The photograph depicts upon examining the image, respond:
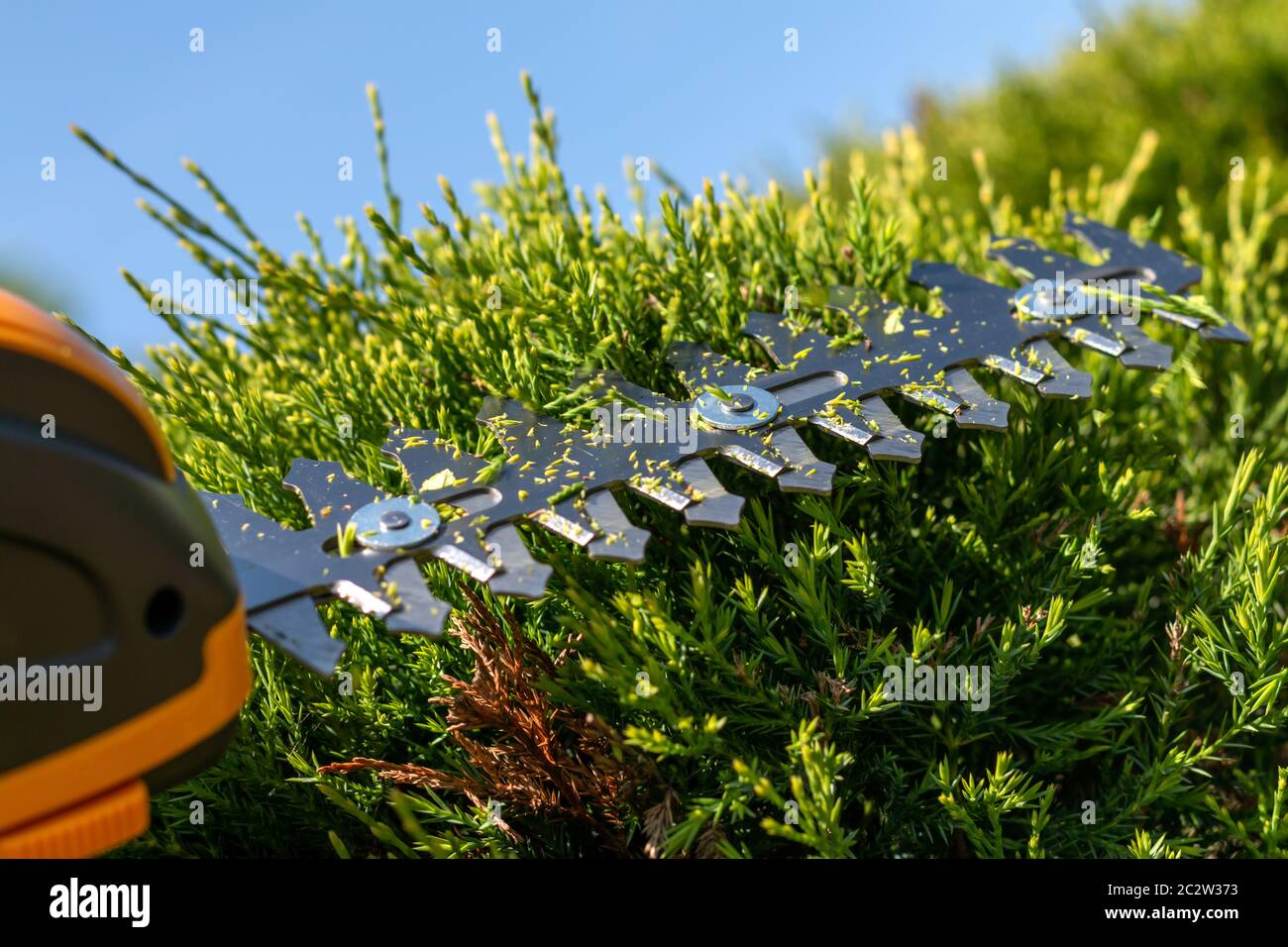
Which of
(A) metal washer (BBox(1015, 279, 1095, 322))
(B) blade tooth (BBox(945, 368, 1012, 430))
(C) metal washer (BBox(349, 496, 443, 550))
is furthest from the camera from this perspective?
(A) metal washer (BBox(1015, 279, 1095, 322))

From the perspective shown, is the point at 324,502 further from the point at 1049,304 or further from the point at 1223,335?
the point at 1223,335

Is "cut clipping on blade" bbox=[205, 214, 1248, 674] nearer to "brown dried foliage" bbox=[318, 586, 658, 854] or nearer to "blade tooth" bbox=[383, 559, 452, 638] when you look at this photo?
"blade tooth" bbox=[383, 559, 452, 638]

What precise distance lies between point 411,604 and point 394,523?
13 cm

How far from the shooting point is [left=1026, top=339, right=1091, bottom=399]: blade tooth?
1.41 metres

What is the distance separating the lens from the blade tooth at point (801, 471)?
1.22 metres

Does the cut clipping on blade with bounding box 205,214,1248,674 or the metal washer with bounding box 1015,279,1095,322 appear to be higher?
the metal washer with bounding box 1015,279,1095,322

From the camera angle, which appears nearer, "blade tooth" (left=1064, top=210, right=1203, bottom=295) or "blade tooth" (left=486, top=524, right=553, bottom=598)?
"blade tooth" (left=486, top=524, right=553, bottom=598)

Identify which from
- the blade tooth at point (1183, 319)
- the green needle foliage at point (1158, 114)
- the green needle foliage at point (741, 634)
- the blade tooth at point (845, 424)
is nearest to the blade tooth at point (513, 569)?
the green needle foliage at point (741, 634)

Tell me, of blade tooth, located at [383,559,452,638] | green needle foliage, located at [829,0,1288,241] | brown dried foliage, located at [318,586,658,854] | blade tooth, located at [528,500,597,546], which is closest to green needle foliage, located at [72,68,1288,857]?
brown dried foliage, located at [318,586,658,854]

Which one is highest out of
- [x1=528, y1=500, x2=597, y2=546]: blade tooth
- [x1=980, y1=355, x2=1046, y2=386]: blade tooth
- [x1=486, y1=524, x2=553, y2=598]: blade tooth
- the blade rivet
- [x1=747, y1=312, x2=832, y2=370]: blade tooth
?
[x1=747, y1=312, x2=832, y2=370]: blade tooth

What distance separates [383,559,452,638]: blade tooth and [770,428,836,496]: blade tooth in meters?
0.41

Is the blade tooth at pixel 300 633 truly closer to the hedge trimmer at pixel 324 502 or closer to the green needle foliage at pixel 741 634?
the hedge trimmer at pixel 324 502

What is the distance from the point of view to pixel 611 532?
1.14 metres
